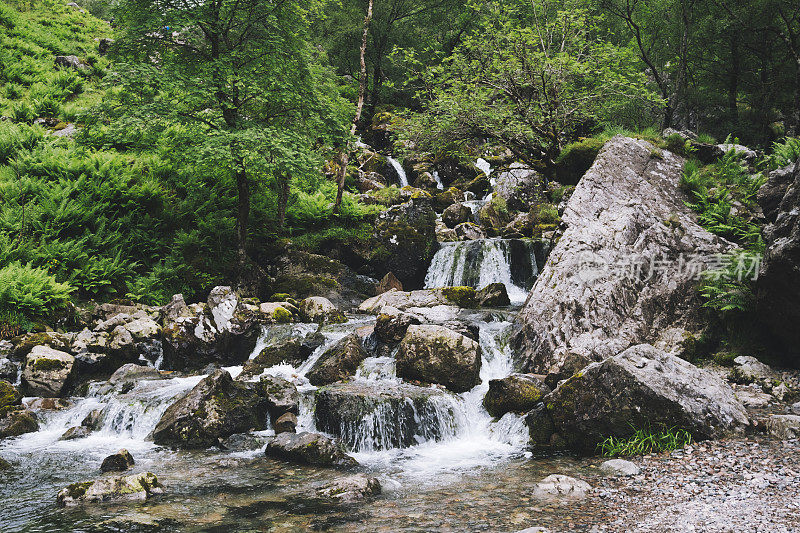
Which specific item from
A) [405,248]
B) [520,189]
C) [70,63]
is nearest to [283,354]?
[405,248]

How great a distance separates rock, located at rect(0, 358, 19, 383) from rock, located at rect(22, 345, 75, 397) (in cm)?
18

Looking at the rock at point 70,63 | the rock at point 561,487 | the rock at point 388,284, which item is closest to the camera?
the rock at point 561,487

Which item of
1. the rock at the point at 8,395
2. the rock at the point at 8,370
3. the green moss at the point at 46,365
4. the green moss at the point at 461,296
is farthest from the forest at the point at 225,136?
the green moss at the point at 461,296

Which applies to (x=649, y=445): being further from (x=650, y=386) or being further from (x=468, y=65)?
(x=468, y=65)

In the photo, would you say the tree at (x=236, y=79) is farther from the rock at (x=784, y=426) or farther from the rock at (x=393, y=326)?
the rock at (x=784, y=426)

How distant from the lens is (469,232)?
63.1 feet

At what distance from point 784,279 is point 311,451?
851 cm

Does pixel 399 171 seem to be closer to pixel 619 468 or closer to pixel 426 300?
pixel 426 300

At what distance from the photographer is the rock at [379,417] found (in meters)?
7.64

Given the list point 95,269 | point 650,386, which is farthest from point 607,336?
point 95,269

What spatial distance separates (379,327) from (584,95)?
33.7 ft

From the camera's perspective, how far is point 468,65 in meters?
15.9

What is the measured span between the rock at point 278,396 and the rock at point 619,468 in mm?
5283

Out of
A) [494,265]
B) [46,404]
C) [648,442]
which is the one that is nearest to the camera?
[648,442]
